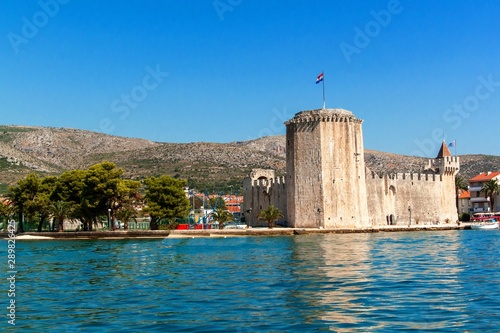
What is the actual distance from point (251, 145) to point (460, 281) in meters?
125

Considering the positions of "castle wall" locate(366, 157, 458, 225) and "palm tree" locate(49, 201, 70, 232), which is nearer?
"palm tree" locate(49, 201, 70, 232)

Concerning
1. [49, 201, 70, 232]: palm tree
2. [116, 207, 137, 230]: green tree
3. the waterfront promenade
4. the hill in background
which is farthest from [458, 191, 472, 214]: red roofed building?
[49, 201, 70, 232]: palm tree

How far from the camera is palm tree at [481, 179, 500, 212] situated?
60844 mm

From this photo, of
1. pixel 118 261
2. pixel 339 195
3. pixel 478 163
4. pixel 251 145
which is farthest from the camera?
pixel 251 145

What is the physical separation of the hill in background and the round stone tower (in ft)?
164

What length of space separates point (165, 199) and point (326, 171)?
12141 millimetres

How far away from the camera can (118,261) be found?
24.0m

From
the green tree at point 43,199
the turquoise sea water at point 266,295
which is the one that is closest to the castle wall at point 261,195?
the green tree at point 43,199

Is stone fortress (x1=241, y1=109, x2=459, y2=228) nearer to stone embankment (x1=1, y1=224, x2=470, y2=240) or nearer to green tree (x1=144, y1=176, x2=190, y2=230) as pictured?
stone embankment (x1=1, y1=224, x2=470, y2=240)

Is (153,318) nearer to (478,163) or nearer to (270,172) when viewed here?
(270,172)

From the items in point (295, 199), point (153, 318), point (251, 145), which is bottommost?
point (153, 318)

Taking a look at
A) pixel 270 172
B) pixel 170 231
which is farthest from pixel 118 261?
pixel 270 172

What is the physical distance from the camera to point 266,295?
1386cm

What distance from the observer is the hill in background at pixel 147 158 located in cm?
9850
